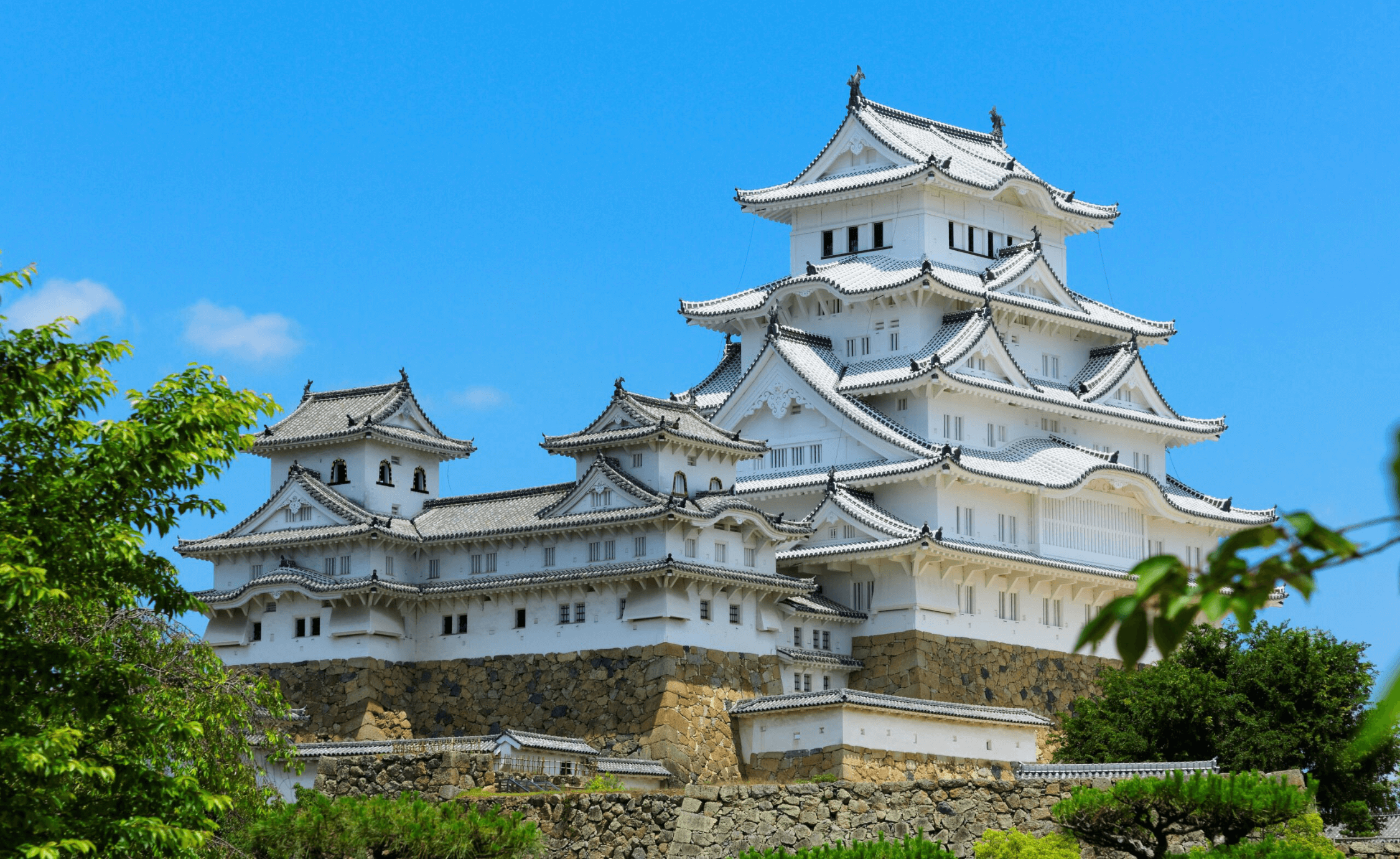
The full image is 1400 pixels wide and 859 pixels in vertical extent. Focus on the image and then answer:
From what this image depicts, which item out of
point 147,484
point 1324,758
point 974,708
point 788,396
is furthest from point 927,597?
point 147,484

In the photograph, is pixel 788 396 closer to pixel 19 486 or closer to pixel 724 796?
pixel 724 796

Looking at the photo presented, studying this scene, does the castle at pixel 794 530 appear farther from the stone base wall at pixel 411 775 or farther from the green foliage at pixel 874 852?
the green foliage at pixel 874 852

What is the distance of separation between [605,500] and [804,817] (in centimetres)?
1479

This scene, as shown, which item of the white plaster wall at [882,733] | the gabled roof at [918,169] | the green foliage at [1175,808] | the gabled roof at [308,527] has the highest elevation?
the gabled roof at [918,169]

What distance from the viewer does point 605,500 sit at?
49.8 m

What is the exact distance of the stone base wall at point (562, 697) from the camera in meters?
47.2

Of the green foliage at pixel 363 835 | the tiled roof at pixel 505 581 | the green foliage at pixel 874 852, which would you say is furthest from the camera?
the tiled roof at pixel 505 581

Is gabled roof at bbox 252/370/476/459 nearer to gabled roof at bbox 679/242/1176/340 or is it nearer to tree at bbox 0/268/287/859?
gabled roof at bbox 679/242/1176/340

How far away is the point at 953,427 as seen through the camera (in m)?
57.2

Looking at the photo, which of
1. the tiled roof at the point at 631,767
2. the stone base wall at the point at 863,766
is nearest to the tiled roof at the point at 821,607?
the stone base wall at the point at 863,766

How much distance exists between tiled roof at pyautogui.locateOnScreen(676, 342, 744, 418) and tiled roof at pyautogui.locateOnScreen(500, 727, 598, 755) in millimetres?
18286

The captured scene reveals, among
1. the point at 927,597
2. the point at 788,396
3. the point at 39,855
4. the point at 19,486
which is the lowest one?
the point at 39,855

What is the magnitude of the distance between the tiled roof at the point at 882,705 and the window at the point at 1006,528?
22.8 ft

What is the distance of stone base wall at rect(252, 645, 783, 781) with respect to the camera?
155 feet
